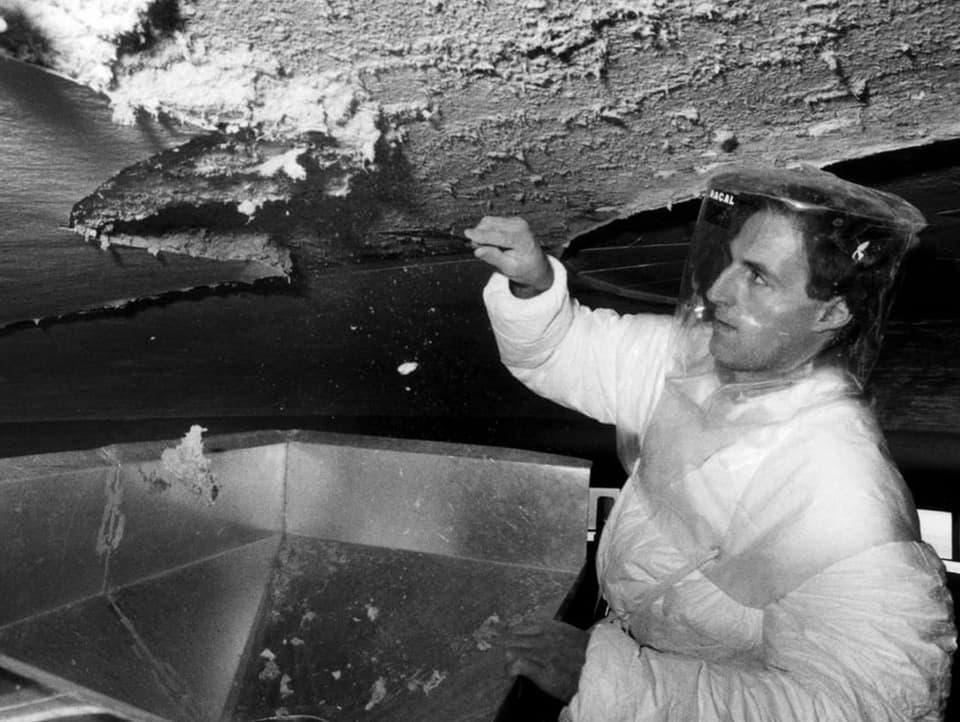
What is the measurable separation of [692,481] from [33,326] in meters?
1.78

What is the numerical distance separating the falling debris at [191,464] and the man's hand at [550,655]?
2.06 feet

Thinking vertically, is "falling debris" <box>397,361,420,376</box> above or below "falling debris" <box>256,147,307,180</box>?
below

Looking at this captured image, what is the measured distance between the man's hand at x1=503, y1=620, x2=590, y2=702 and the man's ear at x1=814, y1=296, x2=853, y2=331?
1.98 ft

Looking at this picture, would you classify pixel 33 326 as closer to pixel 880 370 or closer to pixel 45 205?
pixel 45 205

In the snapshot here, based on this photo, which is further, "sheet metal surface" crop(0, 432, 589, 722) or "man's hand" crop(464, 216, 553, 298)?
"man's hand" crop(464, 216, 553, 298)

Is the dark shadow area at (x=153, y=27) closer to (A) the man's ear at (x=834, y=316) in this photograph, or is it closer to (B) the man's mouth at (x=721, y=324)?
(B) the man's mouth at (x=721, y=324)

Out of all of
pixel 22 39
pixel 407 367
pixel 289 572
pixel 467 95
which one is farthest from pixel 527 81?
pixel 407 367

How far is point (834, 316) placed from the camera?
1.06m

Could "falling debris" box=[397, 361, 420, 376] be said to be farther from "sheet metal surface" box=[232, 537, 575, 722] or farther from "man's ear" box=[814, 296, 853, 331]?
"man's ear" box=[814, 296, 853, 331]

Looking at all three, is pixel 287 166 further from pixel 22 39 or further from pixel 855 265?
pixel 855 265

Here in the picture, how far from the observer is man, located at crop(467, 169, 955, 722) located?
2.76ft

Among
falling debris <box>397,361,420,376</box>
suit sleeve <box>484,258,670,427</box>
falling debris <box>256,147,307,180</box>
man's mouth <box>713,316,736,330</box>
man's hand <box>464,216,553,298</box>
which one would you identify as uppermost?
falling debris <box>256,147,307,180</box>

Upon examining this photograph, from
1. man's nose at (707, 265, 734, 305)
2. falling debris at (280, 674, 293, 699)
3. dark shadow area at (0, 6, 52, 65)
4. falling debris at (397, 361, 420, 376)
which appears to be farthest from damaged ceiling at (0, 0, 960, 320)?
falling debris at (397, 361, 420, 376)

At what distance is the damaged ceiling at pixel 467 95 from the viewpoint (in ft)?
2.93
